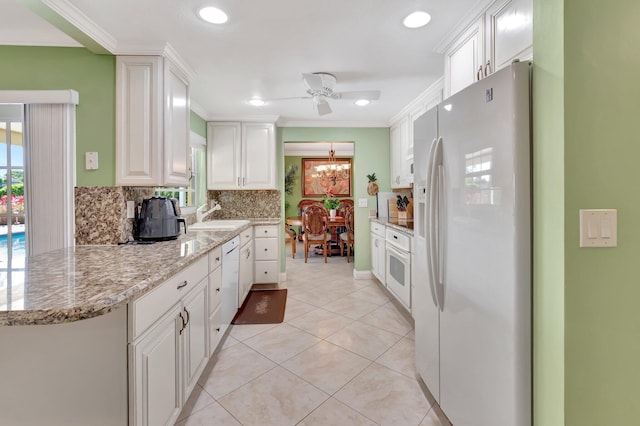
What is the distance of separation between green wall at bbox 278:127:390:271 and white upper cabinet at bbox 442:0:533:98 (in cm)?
218

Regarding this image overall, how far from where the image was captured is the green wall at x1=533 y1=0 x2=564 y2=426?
961mm

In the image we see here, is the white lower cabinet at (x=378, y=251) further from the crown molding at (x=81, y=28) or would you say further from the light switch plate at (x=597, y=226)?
the crown molding at (x=81, y=28)

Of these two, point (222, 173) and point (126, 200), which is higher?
point (222, 173)

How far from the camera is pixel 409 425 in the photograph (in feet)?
5.01

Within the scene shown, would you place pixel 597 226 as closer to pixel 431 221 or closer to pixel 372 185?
pixel 431 221

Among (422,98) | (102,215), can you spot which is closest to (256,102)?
(422,98)

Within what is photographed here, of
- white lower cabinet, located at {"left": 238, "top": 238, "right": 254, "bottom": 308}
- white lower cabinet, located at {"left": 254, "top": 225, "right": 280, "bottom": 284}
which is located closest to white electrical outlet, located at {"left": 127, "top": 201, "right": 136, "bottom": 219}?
white lower cabinet, located at {"left": 238, "top": 238, "right": 254, "bottom": 308}

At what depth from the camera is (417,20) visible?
1.73m

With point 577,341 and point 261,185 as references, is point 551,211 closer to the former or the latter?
point 577,341

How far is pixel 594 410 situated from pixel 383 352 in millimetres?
1417

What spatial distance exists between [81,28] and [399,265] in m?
3.00

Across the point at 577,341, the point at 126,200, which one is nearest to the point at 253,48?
the point at 126,200

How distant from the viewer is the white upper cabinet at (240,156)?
3857mm

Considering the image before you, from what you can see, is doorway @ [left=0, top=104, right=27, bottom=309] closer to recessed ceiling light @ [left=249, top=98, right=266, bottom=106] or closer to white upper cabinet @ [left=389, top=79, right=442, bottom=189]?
recessed ceiling light @ [left=249, top=98, right=266, bottom=106]
